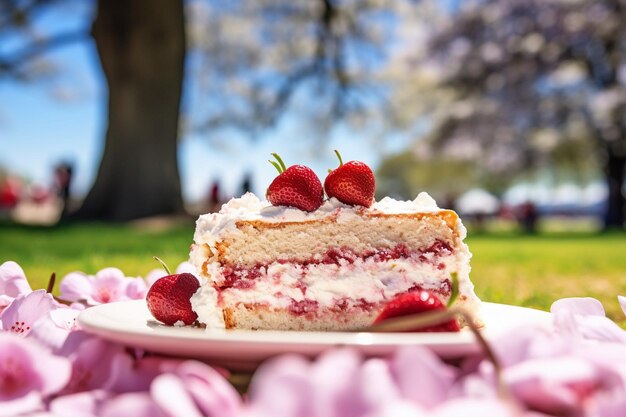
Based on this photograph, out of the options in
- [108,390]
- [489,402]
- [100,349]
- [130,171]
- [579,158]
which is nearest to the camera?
[489,402]

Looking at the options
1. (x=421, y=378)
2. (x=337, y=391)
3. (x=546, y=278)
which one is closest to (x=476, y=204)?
(x=546, y=278)

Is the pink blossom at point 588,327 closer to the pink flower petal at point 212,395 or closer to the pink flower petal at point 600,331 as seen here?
the pink flower petal at point 600,331

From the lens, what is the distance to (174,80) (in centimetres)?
1555

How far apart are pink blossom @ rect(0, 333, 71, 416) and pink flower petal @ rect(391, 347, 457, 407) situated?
771mm

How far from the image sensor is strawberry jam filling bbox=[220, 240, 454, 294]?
8.76ft

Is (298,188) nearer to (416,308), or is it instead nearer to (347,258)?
(347,258)

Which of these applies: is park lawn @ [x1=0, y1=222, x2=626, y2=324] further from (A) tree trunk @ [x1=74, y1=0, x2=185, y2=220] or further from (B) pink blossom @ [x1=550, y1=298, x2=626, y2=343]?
(B) pink blossom @ [x1=550, y1=298, x2=626, y2=343]

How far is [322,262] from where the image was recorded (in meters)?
2.70

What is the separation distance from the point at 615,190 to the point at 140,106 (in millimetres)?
21006

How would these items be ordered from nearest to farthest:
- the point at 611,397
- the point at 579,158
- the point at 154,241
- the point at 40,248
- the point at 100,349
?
the point at 611,397 < the point at 100,349 < the point at 40,248 < the point at 154,241 < the point at 579,158

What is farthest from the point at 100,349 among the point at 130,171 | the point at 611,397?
the point at 130,171

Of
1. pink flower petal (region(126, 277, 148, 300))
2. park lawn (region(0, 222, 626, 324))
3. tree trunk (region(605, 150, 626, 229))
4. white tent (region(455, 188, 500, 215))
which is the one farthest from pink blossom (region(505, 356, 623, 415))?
white tent (region(455, 188, 500, 215))

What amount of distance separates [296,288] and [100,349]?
108 centimetres

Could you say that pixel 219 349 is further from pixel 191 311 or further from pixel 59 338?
pixel 191 311
